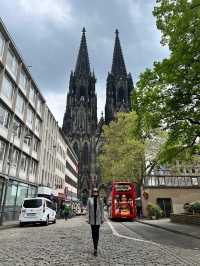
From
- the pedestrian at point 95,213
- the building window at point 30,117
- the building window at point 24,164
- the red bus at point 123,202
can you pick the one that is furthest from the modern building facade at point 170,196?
the pedestrian at point 95,213

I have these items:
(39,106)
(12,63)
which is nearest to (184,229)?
(12,63)

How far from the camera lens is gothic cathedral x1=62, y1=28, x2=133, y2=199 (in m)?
89.4

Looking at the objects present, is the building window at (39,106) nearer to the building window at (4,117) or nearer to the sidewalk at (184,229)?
the building window at (4,117)

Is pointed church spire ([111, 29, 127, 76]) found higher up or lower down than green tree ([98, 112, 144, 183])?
higher up

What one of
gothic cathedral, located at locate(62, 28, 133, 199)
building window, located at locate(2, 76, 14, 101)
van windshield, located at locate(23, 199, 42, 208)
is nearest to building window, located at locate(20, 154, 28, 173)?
building window, located at locate(2, 76, 14, 101)

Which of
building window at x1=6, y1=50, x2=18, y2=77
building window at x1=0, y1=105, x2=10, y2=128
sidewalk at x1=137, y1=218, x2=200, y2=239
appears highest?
building window at x1=6, y1=50, x2=18, y2=77

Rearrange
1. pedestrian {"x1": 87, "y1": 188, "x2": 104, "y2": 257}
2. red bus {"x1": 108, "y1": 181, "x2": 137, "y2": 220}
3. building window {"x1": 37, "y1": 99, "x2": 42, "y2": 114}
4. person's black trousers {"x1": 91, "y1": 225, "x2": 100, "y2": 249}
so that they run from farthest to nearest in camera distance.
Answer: building window {"x1": 37, "y1": 99, "x2": 42, "y2": 114}
red bus {"x1": 108, "y1": 181, "x2": 137, "y2": 220}
pedestrian {"x1": 87, "y1": 188, "x2": 104, "y2": 257}
person's black trousers {"x1": 91, "y1": 225, "x2": 100, "y2": 249}

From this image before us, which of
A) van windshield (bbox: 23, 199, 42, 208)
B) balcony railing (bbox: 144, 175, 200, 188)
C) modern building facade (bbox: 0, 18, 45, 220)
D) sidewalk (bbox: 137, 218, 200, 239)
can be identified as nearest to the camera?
sidewalk (bbox: 137, 218, 200, 239)

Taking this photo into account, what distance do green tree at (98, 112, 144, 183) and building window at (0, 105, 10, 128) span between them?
39.8 ft

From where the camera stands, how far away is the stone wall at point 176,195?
105 feet

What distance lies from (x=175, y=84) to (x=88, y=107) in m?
83.9

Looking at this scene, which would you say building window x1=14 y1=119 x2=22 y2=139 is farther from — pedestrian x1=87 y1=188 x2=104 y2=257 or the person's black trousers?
the person's black trousers

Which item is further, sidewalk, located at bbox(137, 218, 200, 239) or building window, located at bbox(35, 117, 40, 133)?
building window, located at bbox(35, 117, 40, 133)

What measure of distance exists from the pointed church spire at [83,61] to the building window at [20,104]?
74.3 metres
